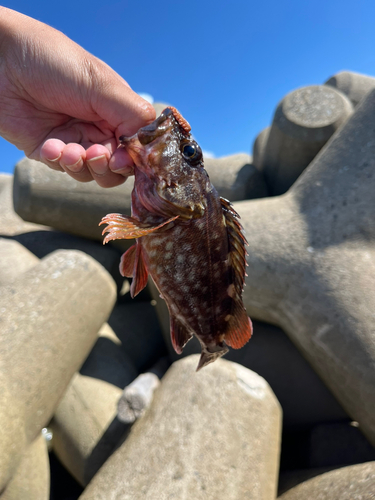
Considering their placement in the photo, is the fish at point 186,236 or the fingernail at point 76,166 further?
the fingernail at point 76,166

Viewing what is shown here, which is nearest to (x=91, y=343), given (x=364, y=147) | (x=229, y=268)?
(x=229, y=268)

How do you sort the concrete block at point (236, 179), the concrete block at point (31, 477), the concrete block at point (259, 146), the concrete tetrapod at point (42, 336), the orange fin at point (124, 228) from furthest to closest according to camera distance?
the concrete block at point (259, 146)
the concrete block at point (236, 179)
the concrete block at point (31, 477)
the concrete tetrapod at point (42, 336)
the orange fin at point (124, 228)

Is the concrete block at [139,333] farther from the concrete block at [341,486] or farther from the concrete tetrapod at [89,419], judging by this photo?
the concrete block at [341,486]

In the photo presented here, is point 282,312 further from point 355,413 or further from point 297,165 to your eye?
point 297,165

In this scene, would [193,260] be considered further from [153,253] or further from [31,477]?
[31,477]

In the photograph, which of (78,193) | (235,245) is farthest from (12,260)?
Result: (235,245)

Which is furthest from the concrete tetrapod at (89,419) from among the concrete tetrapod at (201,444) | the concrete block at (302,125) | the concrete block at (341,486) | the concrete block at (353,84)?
the concrete block at (353,84)
